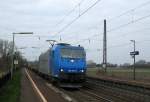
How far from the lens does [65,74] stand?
2995 centimetres

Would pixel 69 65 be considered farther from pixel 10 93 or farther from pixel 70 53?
pixel 10 93

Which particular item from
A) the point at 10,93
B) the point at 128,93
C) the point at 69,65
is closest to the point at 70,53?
the point at 69,65

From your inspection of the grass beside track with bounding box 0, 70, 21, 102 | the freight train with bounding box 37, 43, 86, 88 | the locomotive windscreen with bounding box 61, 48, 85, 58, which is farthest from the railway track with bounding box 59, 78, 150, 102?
the locomotive windscreen with bounding box 61, 48, 85, 58

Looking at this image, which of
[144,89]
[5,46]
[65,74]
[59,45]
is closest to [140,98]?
[144,89]

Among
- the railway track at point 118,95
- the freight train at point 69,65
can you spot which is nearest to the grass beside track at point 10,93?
the railway track at point 118,95

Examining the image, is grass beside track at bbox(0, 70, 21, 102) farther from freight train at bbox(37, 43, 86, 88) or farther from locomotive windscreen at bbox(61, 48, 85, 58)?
locomotive windscreen at bbox(61, 48, 85, 58)

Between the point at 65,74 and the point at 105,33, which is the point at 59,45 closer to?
the point at 65,74

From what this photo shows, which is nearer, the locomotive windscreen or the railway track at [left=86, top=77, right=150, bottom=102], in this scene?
the railway track at [left=86, top=77, right=150, bottom=102]

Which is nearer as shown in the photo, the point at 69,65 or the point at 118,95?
the point at 118,95

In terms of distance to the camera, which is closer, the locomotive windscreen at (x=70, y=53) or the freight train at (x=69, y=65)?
the freight train at (x=69, y=65)

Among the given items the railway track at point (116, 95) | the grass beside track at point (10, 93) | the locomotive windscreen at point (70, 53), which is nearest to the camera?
the grass beside track at point (10, 93)

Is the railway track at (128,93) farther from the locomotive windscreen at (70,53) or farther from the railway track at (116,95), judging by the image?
the locomotive windscreen at (70,53)

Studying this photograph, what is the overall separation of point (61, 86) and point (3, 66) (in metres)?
41.8

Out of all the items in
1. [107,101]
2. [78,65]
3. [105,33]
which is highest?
[105,33]
